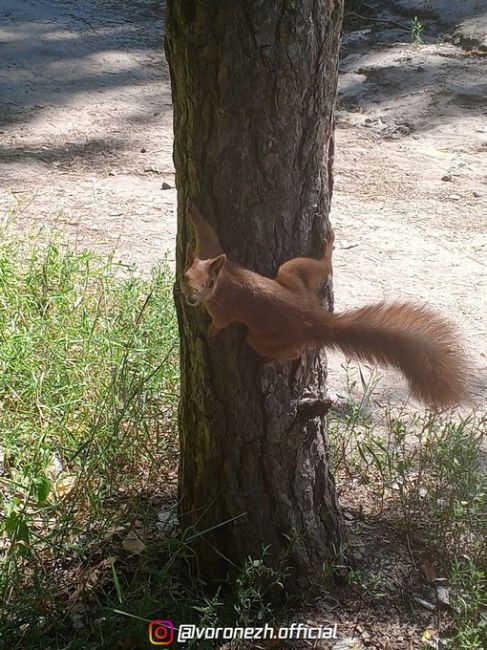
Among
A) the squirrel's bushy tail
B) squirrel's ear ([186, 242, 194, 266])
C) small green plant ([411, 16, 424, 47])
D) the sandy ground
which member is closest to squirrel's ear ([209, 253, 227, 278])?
squirrel's ear ([186, 242, 194, 266])

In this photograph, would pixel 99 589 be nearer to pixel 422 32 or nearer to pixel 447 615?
pixel 447 615

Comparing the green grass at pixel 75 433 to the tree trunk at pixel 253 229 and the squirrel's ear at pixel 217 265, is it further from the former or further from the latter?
the squirrel's ear at pixel 217 265

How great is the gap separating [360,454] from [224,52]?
1393 mm

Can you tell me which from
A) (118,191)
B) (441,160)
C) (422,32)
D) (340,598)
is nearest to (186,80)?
(340,598)

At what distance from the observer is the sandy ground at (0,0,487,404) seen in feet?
13.7

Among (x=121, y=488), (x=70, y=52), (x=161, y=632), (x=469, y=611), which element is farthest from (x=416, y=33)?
(x=161, y=632)

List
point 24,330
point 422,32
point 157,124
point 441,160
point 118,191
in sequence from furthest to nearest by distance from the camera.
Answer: point 422,32
point 157,124
point 441,160
point 118,191
point 24,330

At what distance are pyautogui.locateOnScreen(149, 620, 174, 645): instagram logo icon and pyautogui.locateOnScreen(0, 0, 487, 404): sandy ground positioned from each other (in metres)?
1.41

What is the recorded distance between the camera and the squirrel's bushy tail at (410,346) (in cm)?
185

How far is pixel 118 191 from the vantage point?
4.86 m

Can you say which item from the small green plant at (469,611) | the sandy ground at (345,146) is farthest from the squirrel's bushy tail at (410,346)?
the sandy ground at (345,146)

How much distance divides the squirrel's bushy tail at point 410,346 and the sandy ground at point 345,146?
1380 mm

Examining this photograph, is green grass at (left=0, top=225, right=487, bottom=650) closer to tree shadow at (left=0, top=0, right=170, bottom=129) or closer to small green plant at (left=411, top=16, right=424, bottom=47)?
tree shadow at (left=0, top=0, right=170, bottom=129)

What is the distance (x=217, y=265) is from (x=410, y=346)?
0.47 metres
